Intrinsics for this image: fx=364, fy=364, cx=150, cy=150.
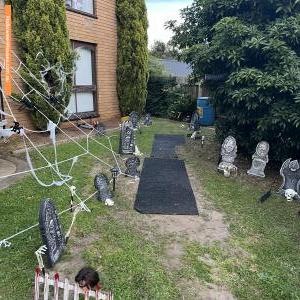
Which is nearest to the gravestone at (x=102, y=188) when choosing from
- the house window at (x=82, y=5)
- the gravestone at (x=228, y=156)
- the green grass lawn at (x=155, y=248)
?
the green grass lawn at (x=155, y=248)

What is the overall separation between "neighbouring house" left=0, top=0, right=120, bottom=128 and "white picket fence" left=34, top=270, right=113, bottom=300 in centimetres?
1044

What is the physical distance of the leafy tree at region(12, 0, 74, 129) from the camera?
1118 centimetres

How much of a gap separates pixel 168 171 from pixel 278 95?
3178mm

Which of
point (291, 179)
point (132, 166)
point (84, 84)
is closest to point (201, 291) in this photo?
point (291, 179)

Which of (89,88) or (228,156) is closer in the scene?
(228,156)

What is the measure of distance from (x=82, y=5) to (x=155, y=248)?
459 inches

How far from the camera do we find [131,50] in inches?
640

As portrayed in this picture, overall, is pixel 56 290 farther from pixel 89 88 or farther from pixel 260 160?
pixel 89 88

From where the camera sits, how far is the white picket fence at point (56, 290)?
361 cm

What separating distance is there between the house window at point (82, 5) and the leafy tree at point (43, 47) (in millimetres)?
1603

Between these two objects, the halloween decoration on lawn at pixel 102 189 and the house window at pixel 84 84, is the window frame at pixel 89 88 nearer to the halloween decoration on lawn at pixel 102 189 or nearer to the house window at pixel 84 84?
the house window at pixel 84 84

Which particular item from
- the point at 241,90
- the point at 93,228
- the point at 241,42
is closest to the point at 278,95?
the point at 241,90

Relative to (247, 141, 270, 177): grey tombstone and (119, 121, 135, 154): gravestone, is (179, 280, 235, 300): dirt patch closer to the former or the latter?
A: (247, 141, 270, 177): grey tombstone

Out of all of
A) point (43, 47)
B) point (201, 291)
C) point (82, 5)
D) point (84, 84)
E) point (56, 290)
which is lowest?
point (201, 291)
